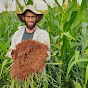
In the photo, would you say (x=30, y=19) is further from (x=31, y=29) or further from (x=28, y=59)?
(x=28, y=59)

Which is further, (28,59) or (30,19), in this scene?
(30,19)

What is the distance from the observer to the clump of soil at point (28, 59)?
113cm

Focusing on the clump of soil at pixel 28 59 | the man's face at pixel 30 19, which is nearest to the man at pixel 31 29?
the man's face at pixel 30 19

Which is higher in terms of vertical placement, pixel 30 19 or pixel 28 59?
pixel 30 19

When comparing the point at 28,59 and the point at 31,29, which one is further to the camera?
the point at 31,29

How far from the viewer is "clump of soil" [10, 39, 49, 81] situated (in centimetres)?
113

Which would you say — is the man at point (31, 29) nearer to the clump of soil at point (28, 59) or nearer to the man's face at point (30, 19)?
the man's face at point (30, 19)

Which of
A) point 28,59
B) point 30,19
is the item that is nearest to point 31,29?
point 30,19

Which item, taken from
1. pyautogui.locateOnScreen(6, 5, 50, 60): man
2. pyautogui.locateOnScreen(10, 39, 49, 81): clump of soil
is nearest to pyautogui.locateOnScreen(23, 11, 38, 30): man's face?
pyautogui.locateOnScreen(6, 5, 50, 60): man

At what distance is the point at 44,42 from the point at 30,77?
26cm

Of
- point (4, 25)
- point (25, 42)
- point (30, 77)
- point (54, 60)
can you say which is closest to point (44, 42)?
point (25, 42)

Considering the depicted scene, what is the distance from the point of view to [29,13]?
133 cm

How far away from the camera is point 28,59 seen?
3.75 feet

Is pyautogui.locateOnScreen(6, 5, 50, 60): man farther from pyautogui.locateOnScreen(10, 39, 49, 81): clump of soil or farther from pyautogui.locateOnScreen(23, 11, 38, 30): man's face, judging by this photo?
pyautogui.locateOnScreen(10, 39, 49, 81): clump of soil
